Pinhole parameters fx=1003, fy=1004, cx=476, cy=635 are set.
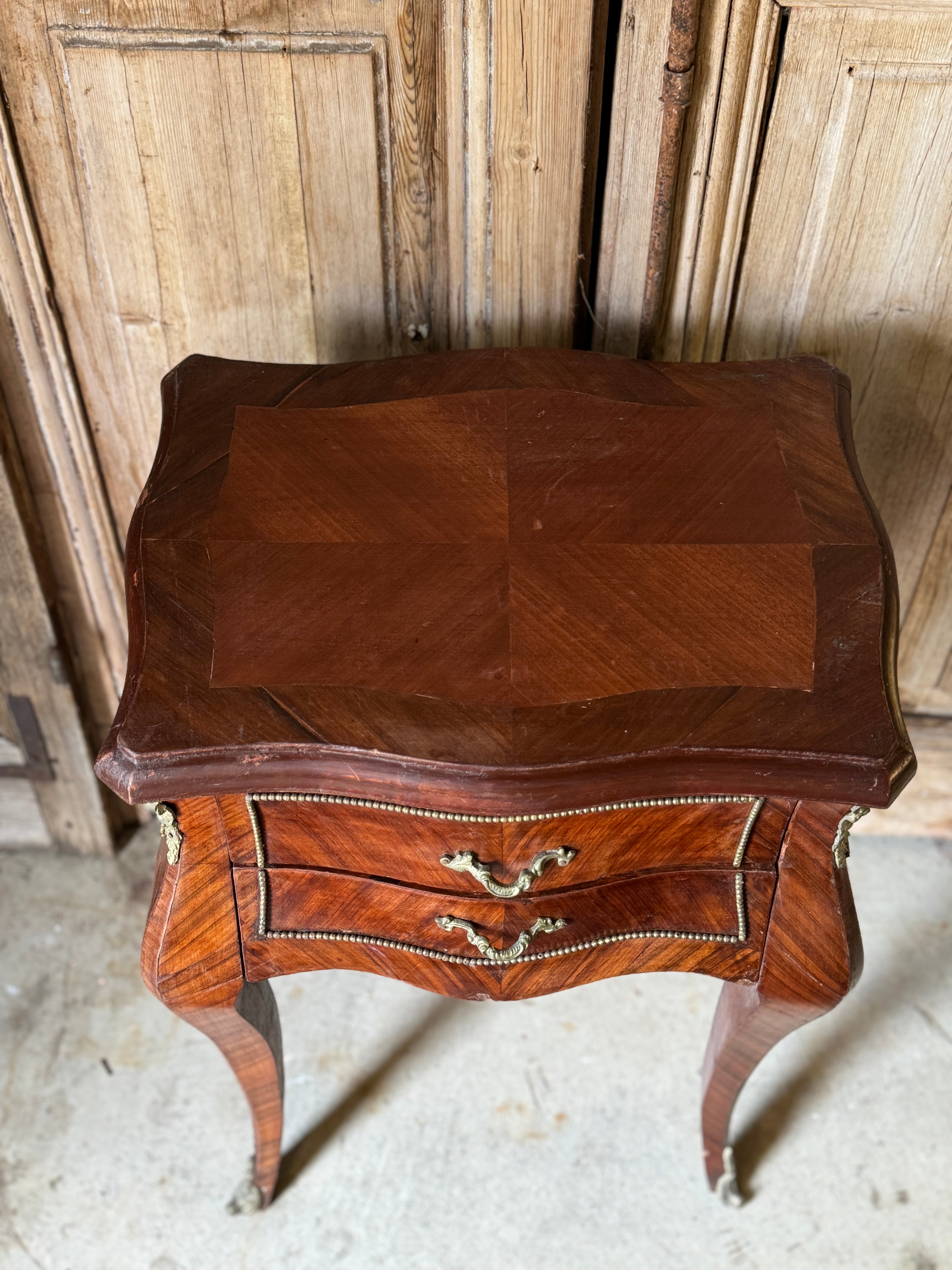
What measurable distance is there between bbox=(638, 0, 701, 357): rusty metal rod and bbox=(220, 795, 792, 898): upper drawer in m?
0.57

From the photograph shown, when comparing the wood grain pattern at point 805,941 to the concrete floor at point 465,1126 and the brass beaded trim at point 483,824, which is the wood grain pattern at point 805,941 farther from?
the concrete floor at point 465,1126

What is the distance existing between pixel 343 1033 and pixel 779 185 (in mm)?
1176

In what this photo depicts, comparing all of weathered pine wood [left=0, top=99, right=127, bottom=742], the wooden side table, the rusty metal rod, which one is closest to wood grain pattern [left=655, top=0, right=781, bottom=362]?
the rusty metal rod

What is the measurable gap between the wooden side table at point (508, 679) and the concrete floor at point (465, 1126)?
0.42 meters

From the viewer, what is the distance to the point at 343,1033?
1.38m

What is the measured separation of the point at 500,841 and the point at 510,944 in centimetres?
12

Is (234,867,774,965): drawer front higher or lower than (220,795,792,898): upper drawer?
lower

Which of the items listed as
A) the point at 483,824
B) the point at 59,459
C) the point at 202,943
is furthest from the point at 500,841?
the point at 59,459

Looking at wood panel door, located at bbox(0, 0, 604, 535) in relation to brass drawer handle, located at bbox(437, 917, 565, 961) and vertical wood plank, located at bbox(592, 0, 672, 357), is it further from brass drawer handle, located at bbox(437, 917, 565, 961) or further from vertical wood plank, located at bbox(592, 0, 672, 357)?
brass drawer handle, located at bbox(437, 917, 565, 961)

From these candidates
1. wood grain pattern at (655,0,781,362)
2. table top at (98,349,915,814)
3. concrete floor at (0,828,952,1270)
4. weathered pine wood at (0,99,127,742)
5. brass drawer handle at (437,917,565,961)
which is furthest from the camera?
concrete floor at (0,828,952,1270)

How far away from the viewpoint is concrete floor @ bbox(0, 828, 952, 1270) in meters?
1.19

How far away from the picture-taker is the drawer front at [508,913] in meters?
0.83

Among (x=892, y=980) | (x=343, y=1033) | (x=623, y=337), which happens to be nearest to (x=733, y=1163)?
(x=892, y=980)

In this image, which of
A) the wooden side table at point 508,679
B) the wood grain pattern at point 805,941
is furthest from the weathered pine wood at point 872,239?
the wood grain pattern at point 805,941
